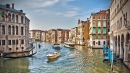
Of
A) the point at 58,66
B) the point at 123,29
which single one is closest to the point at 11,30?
the point at 58,66

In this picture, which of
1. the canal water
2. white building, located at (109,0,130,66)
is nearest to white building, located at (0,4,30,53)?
the canal water

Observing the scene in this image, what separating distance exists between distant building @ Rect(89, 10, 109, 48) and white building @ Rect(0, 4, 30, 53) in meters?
12.2

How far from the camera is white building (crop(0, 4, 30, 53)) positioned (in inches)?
664

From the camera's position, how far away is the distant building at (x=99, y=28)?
27797mm

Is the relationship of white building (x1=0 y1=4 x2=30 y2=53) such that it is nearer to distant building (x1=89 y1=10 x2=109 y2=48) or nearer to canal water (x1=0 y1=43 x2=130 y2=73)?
canal water (x1=0 y1=43 x2=130 y2=73)

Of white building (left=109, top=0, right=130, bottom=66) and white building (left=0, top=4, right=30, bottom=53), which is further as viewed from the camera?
white building (left=0, top=4, right=30, bottom=53)

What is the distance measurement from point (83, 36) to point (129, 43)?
92.6 ft

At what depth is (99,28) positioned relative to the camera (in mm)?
27984

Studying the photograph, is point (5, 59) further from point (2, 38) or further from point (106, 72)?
point (106, 72)

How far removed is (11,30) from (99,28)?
48.0 ft

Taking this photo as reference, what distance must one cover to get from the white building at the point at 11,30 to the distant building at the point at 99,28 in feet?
40.0

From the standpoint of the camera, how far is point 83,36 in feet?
127

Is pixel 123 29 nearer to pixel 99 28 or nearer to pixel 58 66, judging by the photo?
pixel 58 66

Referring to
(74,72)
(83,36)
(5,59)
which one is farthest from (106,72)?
(83,36)
